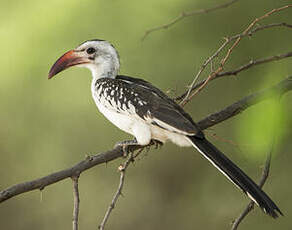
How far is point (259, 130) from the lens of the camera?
2.37 m

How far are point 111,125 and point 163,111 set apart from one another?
2292 mm

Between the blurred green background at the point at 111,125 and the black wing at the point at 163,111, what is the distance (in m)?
0.28

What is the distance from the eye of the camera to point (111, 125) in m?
5.36

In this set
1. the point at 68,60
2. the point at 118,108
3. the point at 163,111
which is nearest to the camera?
the point at 163,111

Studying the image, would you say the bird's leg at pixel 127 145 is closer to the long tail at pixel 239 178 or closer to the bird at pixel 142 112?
the bird at pixel 142 112

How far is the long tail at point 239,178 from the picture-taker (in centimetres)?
250

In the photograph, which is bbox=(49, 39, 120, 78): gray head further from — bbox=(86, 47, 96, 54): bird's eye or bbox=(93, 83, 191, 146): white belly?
bbox=(93, 83, 191, 146): white belly

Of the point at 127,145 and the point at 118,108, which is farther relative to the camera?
the point at 118,108

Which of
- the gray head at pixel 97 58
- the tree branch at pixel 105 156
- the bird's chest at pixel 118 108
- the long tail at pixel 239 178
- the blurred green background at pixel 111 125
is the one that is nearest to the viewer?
the long tail at pixel 239 178

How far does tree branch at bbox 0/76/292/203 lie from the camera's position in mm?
2616

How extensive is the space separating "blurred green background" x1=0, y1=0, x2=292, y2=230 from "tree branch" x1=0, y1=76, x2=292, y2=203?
0.36 m

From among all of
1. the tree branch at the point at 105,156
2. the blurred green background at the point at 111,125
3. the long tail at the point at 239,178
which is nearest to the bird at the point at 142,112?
the long tail at the point at 239,178

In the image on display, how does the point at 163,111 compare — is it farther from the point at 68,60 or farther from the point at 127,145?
the point at 68,60

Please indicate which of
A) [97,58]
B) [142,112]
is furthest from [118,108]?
[97,58]
